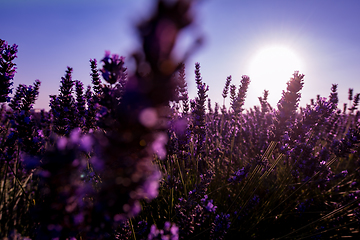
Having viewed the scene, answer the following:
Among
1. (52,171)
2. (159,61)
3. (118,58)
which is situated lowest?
(52,171)

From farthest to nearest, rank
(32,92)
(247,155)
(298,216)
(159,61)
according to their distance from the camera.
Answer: (247,155), (298,216), (32,92), (159,61)

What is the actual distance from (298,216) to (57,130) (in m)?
3.30

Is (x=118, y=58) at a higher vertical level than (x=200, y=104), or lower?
lower

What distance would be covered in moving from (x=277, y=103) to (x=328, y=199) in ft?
6.84

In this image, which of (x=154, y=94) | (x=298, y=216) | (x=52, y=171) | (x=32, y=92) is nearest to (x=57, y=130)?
(x=32, y=92)

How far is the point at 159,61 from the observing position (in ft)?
2.47

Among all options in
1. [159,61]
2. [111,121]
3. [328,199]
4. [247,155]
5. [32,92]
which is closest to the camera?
[159,61]

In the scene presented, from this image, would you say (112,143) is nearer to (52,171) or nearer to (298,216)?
(52,171)

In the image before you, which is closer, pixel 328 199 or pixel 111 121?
pixel 111 121

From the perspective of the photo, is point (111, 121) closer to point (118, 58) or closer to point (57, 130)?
point (118, 58)

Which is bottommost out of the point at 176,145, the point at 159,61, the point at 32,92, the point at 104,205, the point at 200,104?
the point at 104,205

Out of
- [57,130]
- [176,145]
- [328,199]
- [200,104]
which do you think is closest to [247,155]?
[328,199]

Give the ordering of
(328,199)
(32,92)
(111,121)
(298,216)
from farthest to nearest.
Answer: (328,199) < (298,216) < (32,92) < (111,121)

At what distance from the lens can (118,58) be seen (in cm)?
92
